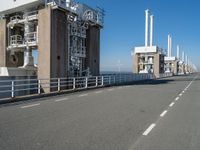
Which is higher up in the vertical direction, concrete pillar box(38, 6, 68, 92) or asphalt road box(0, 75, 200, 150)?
concrete pillar box(38, 6, 68, 92)

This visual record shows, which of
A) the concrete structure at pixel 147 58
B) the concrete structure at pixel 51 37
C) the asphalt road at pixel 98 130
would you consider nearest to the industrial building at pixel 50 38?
the concrete structure at pixel 51 37

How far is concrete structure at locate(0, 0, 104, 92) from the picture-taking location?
24062 mm

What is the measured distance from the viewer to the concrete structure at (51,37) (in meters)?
24.1

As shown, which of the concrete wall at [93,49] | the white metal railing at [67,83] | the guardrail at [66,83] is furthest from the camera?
the concrete wall at [93,49]

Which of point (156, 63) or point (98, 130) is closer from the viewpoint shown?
point (98, 130)

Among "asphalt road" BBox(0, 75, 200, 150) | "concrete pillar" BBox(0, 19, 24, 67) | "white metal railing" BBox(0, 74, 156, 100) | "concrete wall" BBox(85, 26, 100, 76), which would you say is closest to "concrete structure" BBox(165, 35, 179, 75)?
"white metal railing" BBox(0, 74, 156, 100)

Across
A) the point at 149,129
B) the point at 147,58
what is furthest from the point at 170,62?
the point at 149,129

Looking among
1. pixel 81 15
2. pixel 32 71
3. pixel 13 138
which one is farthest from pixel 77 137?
pixel 81 15

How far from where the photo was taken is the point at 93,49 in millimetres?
31781

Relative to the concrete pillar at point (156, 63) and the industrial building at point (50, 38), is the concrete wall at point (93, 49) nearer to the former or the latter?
the industrial building at point (50, 38)

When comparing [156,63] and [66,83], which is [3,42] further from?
[156,63]

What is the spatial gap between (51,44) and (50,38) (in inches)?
20.1

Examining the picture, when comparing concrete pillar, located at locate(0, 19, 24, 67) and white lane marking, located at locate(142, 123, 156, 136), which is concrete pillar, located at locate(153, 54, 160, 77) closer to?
concrete pillar, located at locate(0, 19, 24, 67)

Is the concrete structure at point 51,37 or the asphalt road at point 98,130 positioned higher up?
the concrete structure at point 51,37
